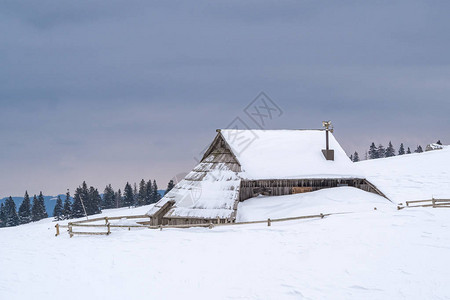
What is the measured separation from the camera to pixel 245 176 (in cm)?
2166

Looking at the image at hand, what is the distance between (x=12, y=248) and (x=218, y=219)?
13.6 m

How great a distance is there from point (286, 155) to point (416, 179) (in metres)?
22.1

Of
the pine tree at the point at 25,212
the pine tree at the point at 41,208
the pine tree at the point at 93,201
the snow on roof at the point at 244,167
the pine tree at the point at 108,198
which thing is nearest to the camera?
the snow on roof at the point at 244,167

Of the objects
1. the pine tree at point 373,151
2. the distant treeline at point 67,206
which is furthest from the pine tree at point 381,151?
the distant treeline at point 67,206

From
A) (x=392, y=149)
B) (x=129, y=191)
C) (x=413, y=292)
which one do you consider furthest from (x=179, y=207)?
(x=392, y=149)

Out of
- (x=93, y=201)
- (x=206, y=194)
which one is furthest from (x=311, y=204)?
(x=93, y=201)

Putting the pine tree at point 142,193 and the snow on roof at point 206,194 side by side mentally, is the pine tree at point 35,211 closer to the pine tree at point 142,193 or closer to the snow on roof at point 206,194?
the pine tree at point 142,193

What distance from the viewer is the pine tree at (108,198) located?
8800 centimetres

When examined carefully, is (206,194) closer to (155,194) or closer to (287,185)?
(287,185)

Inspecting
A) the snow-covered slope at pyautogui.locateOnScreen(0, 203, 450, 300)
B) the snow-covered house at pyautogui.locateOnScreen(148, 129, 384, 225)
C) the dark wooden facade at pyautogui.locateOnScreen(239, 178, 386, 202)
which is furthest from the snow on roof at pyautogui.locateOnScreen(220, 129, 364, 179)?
the snow-covered slope at pyautogui.locateOnScreen(0, 203, 450, 300)

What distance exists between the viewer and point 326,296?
9.23m

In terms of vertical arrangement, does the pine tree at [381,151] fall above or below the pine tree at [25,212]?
above

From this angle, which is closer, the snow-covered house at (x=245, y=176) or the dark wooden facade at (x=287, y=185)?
the snow-covered house at (x=245, y=176)

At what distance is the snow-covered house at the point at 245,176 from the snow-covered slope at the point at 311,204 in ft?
2.93
